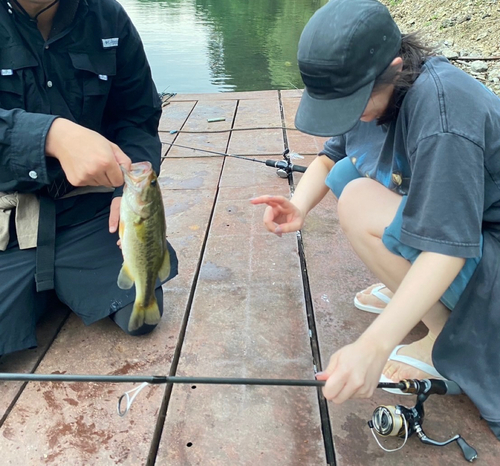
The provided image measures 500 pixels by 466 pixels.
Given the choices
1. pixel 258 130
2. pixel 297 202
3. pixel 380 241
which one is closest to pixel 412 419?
pixel 380 241

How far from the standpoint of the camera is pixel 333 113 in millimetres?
1464

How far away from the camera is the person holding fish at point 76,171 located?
65.1 inches

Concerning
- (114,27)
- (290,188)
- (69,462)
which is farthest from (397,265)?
(290,188)

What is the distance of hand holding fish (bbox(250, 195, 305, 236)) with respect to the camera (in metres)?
1.78

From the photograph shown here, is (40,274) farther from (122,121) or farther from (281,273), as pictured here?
(281,273)

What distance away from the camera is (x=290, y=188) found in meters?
3.28

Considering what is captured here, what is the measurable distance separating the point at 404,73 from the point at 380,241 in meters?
0.55

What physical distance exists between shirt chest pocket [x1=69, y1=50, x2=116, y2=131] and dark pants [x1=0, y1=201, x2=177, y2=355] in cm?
44

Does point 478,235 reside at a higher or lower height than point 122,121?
higher

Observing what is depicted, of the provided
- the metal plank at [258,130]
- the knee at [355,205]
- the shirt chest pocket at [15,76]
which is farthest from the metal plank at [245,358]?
the metal plank at [258,130]

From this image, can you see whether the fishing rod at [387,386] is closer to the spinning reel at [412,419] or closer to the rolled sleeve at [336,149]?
the spinning reel at [412,419]

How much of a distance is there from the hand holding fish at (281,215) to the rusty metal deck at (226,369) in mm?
438

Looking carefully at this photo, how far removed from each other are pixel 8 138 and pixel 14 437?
0.98 metres

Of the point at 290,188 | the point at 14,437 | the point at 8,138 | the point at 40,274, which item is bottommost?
the point at 290,188
